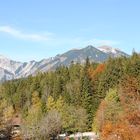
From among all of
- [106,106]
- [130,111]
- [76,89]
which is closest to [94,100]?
[76,89]

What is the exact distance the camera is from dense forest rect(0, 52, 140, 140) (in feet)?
265

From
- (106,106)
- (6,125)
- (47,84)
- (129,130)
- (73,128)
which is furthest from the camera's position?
(47,84)

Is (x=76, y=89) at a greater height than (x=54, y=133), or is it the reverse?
(x=76, y=89)

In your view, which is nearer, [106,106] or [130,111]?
[130,111]

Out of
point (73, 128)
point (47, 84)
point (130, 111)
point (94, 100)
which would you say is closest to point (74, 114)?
point (73, 128)

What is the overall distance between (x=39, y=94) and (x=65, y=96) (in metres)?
26.7

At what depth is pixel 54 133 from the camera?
8744cm

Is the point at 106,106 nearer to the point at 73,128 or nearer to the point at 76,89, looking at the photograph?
the point at 73,128

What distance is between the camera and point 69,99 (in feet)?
399

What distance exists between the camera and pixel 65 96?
123 metres

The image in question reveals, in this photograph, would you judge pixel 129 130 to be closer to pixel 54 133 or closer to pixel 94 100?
pixel 54 133

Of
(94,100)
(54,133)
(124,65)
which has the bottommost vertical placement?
(54,133)

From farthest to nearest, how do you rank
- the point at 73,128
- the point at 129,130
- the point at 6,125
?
the point at 73,128
the point at 6,125
the point at 129,130

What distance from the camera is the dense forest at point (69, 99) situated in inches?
3179
